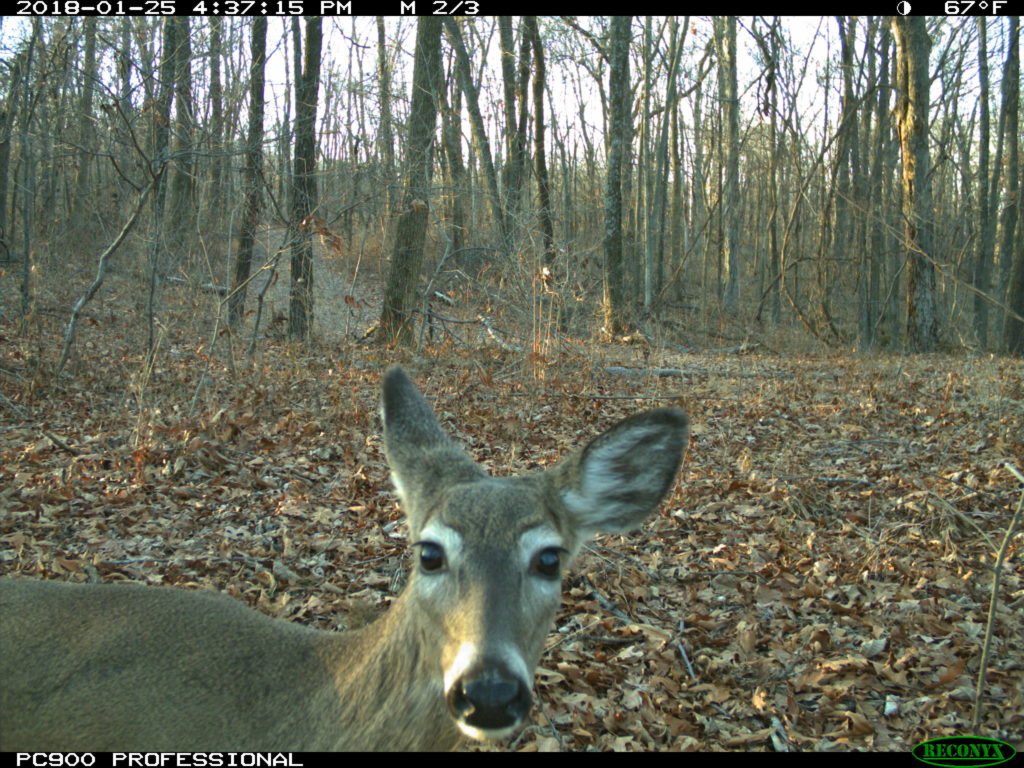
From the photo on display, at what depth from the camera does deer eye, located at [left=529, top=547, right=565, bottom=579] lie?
2611 mm

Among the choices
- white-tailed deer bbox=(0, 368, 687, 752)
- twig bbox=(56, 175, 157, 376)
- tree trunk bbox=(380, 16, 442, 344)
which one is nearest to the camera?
white-tailed deer bbox=(0, 368, 687, 752)

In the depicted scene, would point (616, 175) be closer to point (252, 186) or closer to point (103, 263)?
point (252, 186)

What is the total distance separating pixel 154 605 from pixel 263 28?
13.3m

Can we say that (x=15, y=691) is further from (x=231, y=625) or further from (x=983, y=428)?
(x=983, y=428)

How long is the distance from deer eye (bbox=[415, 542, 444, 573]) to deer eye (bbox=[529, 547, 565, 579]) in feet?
0.98

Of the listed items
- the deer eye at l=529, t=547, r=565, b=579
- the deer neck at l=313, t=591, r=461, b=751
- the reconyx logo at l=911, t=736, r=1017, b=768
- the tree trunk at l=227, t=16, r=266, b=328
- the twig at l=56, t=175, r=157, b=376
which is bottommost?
the reconyx logo at l=911, t=736, r=1017, b=768

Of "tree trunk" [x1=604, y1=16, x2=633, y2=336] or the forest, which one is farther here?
"tree trunk" [x1=604, y1=16, x2=633, y2=336]

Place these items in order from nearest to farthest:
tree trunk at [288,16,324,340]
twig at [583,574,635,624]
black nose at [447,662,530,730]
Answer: black nose at [447,662,530,730], twig at [583,574,635,624], tree trunk at [288,16,324,340]

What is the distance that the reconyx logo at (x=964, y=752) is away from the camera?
3.40 metres

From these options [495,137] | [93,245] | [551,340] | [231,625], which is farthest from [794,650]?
[495,137]

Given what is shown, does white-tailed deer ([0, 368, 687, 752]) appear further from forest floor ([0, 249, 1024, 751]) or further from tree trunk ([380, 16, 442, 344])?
tree trunk ([380, 16, 442, 344])

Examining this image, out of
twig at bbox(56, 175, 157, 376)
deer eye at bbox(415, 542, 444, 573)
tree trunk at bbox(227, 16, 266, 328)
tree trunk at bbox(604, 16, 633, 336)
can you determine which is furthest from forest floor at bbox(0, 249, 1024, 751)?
tree trunk at bbox(604, 16, 633, 336)

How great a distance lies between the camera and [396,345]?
12156mm

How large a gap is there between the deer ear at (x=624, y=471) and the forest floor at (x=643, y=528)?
1201mm
